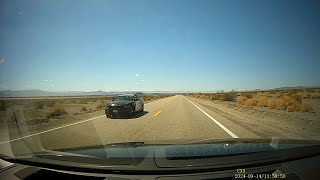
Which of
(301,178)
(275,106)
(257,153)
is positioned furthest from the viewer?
(275,106)

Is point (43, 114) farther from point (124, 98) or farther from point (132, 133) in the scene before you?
point (132, 133)

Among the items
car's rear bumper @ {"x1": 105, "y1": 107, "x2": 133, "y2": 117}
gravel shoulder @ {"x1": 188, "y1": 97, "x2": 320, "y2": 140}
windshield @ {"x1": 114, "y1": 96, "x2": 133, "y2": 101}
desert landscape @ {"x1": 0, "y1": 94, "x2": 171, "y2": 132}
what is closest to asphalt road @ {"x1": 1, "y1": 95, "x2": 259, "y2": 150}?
gravel shoulder @ {"x1": 188, "y1": 97, "x2": 320, "y2": 140}

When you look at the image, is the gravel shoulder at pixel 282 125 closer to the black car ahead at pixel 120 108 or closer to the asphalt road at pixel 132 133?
the asphalt road at pixel 132 133

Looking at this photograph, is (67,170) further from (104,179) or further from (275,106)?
(275,106)

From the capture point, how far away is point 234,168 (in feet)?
10.3

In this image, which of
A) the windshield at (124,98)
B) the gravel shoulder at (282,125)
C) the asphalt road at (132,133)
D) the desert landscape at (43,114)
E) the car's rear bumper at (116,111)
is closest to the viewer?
the asphalt road at (132,133)

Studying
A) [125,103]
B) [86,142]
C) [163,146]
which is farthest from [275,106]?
[163,146]

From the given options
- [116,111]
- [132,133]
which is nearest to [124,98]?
[116,111]

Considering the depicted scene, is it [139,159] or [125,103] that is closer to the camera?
[139,159]

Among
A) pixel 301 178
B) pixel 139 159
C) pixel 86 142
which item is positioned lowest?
pixel 86 142

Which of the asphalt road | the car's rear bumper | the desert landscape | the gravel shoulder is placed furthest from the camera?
the car's rear bumper

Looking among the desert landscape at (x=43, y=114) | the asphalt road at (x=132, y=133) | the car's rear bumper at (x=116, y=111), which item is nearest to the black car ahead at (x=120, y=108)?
the car's rear bumper at (x=116, y=111)

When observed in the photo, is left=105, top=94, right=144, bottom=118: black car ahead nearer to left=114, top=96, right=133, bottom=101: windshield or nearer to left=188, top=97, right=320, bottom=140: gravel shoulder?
left=114, top=96, right=133, bottom=101: windshield

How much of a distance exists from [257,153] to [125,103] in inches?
659
